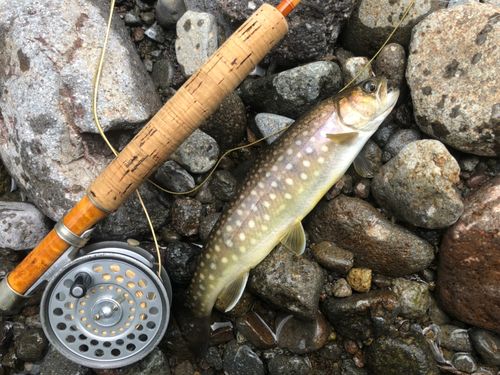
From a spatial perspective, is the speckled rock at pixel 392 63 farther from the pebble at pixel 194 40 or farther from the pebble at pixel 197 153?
the pebble at pixel 197 153

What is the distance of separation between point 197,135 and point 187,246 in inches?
30.9

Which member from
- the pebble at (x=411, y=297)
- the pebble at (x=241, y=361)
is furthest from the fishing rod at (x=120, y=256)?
the pebble at (x=411, y=297)

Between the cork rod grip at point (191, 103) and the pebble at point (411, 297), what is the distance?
5.79 ft

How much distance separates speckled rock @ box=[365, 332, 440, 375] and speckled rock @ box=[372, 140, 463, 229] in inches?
31.6

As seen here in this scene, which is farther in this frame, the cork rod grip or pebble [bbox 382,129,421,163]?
pebble [bbox 382,129,421,163]

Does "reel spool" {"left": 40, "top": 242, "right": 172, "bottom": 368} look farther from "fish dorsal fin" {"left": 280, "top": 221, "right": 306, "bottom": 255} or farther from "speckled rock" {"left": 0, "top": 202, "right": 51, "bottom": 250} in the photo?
"fish dorsal fin" {"left": 280, "top": 221, "right": 306, "bottom": 255}

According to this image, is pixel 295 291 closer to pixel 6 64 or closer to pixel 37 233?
pixel 37 233

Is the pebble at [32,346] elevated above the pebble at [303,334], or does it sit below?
above

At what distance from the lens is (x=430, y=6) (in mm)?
2230

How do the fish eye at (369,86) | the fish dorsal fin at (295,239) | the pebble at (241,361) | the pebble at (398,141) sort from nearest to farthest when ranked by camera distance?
the fish eye at (369,86) < the fish dorsal fin at (295,239) < the pebble at (398,141) < the pebble at (241,361)

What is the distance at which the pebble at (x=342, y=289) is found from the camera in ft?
7.58

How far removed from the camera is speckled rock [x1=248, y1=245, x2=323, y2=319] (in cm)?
216

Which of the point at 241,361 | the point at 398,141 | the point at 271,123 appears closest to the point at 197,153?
the point at 271,123

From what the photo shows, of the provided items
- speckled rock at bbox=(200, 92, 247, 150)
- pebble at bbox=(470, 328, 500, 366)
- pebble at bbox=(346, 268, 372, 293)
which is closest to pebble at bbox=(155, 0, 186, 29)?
speckled rock at bbox=(200, 92, 247, 150)
